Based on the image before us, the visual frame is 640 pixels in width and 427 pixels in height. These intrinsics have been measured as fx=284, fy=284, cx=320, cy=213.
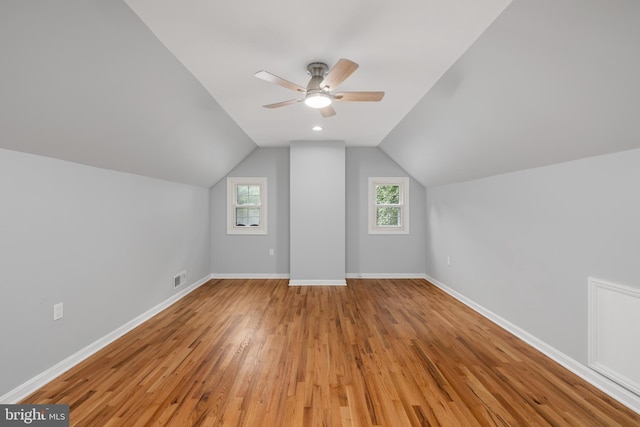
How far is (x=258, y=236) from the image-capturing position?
564 cm

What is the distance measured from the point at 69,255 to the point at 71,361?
891 mm

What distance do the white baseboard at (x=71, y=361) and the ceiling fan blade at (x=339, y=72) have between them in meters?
3.09

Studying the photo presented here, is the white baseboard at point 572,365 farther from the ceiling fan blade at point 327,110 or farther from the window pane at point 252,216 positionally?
the window pane at point 252,216

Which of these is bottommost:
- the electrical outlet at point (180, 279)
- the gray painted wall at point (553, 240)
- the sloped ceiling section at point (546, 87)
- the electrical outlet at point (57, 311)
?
the electrical outlet at point (180, 279)

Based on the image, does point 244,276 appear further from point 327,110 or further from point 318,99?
point 318,99

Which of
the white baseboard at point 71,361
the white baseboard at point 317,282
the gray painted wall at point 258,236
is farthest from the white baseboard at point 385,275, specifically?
the white baseboard at point 71,361

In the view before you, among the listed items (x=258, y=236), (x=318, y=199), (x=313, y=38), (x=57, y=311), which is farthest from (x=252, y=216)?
(x=313, y=38)

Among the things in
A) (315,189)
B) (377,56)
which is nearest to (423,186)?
(315,189)

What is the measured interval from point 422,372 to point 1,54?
3362 mm

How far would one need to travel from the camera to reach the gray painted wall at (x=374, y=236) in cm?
561

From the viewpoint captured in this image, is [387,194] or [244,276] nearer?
[244,276]

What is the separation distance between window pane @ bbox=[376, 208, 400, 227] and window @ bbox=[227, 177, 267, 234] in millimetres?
2275

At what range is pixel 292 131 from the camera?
4477 mm

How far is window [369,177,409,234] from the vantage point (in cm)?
563
